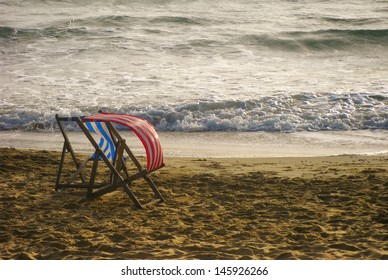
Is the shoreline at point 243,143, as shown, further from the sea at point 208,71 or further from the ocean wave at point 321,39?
the ocean wave at point 321,39

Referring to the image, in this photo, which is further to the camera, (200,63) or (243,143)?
(200,63)

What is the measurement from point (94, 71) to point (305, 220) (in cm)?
1177

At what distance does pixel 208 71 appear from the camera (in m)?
17.5

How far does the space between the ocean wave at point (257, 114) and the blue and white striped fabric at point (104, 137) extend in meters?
4.87

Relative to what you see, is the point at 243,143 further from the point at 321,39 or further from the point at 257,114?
the point at 321,39

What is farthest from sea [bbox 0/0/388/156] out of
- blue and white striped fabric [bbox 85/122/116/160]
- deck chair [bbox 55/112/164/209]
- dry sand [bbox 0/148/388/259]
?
deck chair [bbox 55/112/164/209]

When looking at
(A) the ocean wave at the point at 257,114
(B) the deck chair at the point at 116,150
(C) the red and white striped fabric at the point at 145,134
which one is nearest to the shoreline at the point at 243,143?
(A) the ocean wave at the point at 257,114

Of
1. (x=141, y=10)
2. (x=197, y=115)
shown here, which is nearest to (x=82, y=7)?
(x=141, y=10)

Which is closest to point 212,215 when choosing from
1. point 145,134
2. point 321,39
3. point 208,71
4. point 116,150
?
point 145,134

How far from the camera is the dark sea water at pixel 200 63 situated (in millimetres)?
13211

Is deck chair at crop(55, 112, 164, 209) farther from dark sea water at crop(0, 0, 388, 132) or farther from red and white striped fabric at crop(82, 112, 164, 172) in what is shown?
dark sea water at crop(0, 0, 388, 132)

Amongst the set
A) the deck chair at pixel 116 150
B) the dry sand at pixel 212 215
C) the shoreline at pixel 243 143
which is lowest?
the shoreline at pixel 243 143

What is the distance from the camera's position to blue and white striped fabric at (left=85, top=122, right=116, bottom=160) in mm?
7566

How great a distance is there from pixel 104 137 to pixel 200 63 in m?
11.2
